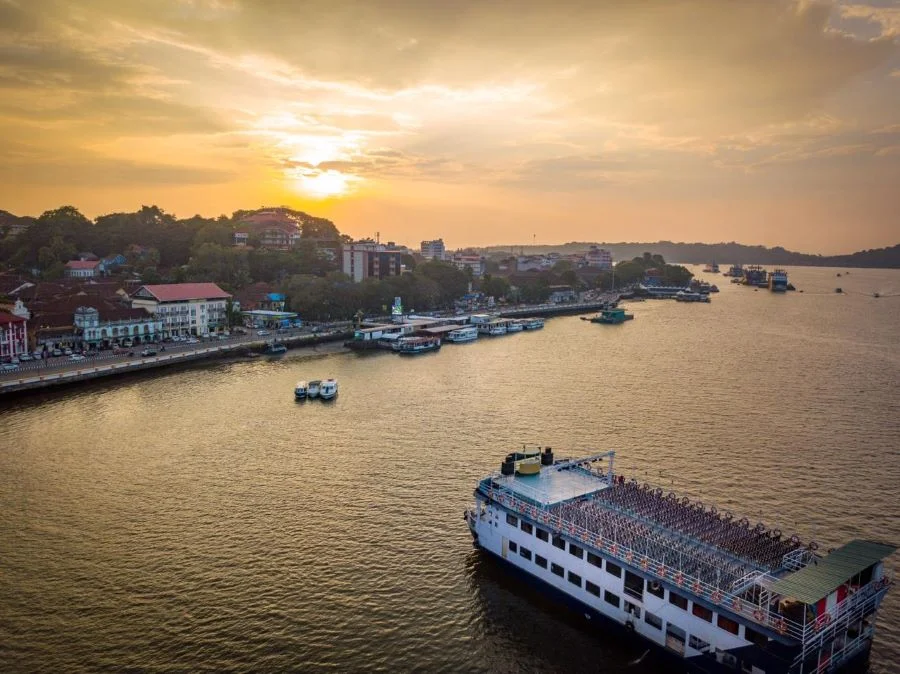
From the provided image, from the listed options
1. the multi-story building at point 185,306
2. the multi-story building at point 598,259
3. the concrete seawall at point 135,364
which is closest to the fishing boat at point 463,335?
the concrete seawall at point 135,364

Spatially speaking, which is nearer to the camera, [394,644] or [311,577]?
[394,644]

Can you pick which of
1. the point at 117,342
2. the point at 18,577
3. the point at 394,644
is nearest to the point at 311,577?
the point at 394,644

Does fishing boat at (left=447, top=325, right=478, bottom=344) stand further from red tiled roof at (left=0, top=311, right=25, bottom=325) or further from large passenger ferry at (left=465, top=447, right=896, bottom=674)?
large passenger ferry at (left=465, top=447, right=896, bottom=674)

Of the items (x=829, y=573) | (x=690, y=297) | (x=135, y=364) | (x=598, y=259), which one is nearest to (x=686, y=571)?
(x=829, y=573)

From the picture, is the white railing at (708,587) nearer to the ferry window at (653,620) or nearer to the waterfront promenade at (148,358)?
the ferry window at (653,620)

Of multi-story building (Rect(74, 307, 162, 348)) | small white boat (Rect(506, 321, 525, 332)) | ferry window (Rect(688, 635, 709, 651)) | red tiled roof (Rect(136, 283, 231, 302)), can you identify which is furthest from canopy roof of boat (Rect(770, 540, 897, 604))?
small white boat (Rect(506, 321, 525, 332))

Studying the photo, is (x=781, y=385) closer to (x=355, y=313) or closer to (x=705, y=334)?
(x=705, y=334)
